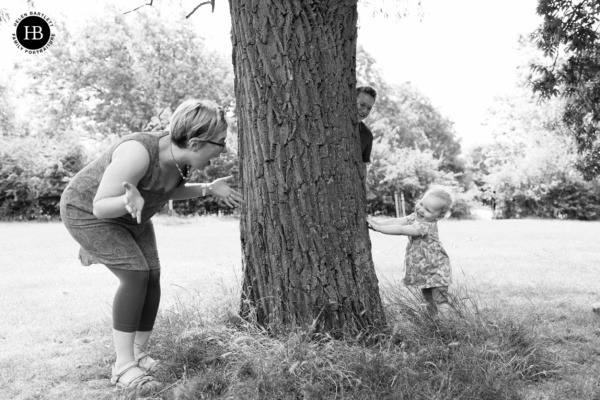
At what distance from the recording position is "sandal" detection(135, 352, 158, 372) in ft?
11.0

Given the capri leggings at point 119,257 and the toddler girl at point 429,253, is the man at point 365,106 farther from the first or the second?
the capri leggings at point 119,257

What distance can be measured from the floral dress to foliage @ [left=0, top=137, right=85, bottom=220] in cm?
1954

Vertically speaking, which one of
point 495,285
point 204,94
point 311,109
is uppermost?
point 204,94

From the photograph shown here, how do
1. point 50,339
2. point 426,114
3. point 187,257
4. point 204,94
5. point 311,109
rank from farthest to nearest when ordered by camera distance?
point 426,114 → point 204,94 → point 187,257 → point 50,339 → point 311,109

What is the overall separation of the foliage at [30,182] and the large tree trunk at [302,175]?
65.0ft

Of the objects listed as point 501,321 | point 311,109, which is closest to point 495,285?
point 501,321

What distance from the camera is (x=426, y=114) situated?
53625mm

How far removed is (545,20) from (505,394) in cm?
524

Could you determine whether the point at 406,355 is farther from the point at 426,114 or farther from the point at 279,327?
the point at 426,114

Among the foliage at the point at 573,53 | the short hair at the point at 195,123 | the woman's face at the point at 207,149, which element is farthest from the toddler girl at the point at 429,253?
the foliage at the point at 573,53

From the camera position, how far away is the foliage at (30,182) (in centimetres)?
2166

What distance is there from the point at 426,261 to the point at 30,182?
20.5 metres

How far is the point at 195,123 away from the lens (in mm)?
3195

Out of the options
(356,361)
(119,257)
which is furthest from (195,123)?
(356,361)
